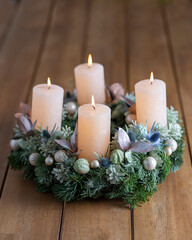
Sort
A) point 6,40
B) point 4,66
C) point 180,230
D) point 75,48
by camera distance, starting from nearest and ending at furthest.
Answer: point 180,230, point 4,66, point 75,48, point 6,40

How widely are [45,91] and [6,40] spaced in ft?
3.37

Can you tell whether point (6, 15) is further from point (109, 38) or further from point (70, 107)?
point (70, 107)

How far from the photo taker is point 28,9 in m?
2.21

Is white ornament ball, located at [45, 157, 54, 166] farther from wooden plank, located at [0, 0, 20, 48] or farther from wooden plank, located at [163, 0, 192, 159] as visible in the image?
wooden plank, located at [0, 0, 20, 48]

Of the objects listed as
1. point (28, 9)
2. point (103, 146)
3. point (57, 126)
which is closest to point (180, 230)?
point (103, 146)

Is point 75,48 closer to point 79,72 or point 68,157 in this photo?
point 79,72

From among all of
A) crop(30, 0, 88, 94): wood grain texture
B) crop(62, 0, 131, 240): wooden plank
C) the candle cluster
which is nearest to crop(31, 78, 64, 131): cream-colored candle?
the candle cluster

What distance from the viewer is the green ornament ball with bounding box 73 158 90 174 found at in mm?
819

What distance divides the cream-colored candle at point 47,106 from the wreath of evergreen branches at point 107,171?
1.6 inches

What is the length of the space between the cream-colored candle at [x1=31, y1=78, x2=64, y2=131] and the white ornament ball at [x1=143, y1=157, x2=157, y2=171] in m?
0.23

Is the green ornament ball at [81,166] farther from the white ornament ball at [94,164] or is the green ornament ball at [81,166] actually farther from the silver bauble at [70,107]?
the silver bauble at [70,107]

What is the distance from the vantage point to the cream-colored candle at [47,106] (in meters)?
0.93

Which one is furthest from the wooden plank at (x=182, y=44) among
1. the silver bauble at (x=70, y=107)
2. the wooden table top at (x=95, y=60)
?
the silver bauble at (x=70, y=107)

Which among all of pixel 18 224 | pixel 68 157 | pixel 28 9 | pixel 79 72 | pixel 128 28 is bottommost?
pixel 18 224
